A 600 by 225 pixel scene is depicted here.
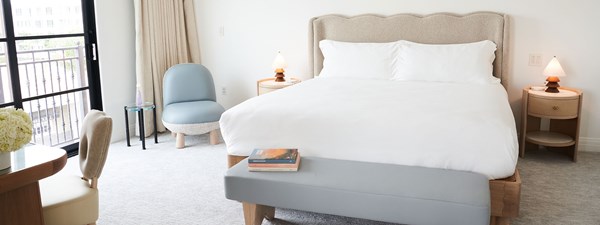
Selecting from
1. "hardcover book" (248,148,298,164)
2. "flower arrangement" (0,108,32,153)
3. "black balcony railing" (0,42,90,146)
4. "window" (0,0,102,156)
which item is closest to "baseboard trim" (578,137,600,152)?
"hardcover book" (248,148,298,164)

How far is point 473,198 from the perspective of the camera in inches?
85.0

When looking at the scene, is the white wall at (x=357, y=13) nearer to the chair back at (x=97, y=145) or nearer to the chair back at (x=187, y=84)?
the chair back at (x=187, y=84)

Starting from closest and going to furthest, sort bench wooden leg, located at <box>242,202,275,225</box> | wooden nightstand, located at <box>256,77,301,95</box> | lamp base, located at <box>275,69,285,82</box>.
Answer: bench wooden leg, located at <box>242,202,275,225</box> < wooden nightstand, located at <box>256,77,301,95</box> < lamp base, located at <box>275,69,285,82</box>

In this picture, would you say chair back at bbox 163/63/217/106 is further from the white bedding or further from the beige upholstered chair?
the beige upholstered chair

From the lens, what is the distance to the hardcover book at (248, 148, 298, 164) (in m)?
2.55

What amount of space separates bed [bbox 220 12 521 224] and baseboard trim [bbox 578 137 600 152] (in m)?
1.06

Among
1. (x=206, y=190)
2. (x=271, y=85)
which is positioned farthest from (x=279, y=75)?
(x=206, y=190)

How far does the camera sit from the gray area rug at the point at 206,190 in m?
2.92

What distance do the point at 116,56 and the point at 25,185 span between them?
308 cm

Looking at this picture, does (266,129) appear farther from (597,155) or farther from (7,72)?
(597,155)

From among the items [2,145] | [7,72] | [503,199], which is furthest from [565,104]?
[7,72]

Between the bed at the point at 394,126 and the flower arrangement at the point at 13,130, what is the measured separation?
4.40 ft

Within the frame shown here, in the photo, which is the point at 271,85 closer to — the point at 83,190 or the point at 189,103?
the point at 189,103

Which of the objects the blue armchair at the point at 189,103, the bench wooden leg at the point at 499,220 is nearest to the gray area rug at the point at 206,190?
the blue armchair at the point at 189,103
